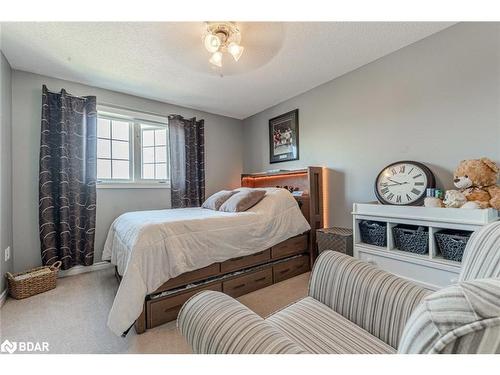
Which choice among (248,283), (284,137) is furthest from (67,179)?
(284,137)

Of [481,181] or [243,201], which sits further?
[243,201]

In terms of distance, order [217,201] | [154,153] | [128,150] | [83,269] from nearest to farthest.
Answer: [83,269], [217,201], [128,150], [154,153]

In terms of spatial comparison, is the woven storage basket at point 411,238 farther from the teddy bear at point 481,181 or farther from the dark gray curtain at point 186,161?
the dark gray curtain at point 186,161

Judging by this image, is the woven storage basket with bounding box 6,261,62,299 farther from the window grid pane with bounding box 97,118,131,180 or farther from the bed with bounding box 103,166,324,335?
the window grid pane with bounding box 97,118,131,180

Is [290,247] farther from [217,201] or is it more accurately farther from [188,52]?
[188,52]

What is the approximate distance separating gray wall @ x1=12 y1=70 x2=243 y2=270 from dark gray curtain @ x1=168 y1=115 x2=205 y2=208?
187mm

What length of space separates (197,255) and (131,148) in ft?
7.02

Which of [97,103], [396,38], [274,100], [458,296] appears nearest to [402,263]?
[458,296]

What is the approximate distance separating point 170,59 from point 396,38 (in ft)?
6.81

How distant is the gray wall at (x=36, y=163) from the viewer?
7.76 feet

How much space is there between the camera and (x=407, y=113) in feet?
6.86

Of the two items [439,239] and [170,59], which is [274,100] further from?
[439,239]
